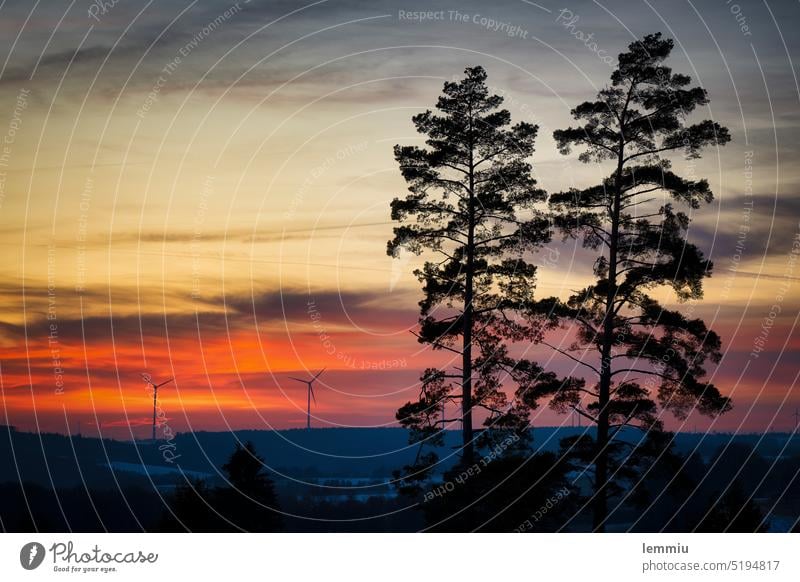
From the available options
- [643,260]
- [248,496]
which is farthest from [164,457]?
[643,260]

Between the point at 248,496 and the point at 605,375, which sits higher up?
the point at 605,375

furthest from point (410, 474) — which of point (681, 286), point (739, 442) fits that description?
point (739, 442)

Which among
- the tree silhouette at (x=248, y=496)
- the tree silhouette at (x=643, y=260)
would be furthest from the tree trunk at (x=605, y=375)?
the tree silhouette at (x=248, y=496)

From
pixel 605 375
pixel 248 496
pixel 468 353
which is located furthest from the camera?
pixel 248 496

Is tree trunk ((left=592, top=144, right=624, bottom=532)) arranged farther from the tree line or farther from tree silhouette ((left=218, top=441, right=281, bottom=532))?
tree silhouette ((left=218, top=441, right=281, bottom=532))

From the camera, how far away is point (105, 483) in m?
144

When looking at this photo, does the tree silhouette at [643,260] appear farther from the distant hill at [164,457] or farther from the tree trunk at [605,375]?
the distant hill at [164,457]

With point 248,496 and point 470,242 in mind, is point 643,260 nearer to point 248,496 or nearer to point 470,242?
point 470,242

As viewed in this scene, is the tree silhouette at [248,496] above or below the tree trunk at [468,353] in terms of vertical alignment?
below

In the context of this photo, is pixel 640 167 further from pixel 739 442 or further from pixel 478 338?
pixel 739 442

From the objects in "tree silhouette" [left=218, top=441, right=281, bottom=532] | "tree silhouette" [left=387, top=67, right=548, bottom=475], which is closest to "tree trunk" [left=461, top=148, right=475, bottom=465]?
"tree silhouette" [left=387, top=67, right=548, bottom=475]

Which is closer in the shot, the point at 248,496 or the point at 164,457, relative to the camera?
the point at 248,496

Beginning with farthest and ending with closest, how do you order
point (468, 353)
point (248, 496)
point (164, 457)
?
point (164, 457), point (248, 496), point (468, 353)

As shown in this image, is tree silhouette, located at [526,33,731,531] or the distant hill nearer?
tree silhouette, located at [526,33,731,531]
